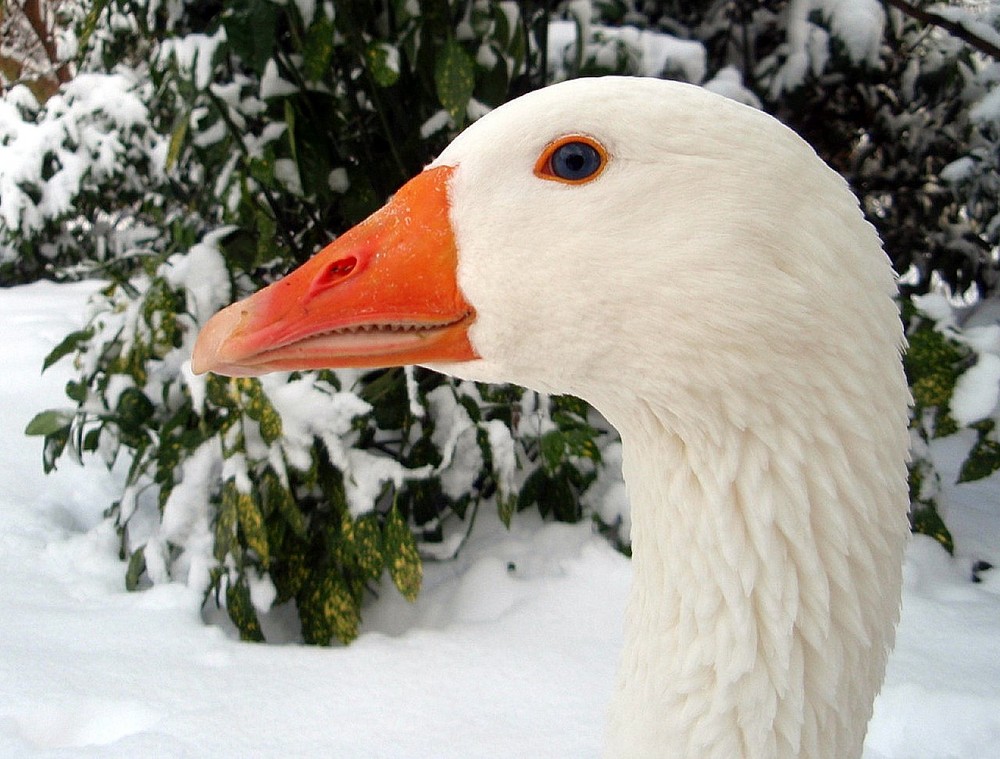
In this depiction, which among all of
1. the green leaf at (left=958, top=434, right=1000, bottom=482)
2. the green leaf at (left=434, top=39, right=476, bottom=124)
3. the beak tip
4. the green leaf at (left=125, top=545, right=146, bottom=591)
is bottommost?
the green leaf at (left=125, top=545, right=146, bottom=591)

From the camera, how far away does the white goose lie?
69 centimetres

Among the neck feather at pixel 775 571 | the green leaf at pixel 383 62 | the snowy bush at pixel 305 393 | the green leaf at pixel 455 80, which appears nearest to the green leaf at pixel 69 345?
the snowy bush at pixel 305 393

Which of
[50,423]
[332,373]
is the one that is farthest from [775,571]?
[50,423]

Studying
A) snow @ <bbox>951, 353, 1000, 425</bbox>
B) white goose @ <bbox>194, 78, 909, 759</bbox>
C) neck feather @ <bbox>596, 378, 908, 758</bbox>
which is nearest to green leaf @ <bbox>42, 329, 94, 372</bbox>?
white goose @ <bbox>194, 78, 909, 759</bbox>

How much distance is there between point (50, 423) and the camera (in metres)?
1.98

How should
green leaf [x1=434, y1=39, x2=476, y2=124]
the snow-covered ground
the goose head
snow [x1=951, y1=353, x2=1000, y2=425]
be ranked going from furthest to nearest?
green leaf [x1=434, y1=39, x2=476, y2=124]
snow [x1=951, y1=353, x2=1000, y2=425]
the snow-covered ground
the goose head

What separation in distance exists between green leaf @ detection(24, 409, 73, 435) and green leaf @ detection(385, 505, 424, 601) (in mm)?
896

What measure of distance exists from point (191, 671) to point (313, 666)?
9.3 inches

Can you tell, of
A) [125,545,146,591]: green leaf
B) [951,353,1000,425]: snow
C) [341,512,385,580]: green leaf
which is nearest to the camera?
[951,353,1000,425]: snow

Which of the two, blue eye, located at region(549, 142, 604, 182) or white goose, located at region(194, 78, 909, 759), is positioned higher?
blue eye, located at region(549, 142, 604, 182)

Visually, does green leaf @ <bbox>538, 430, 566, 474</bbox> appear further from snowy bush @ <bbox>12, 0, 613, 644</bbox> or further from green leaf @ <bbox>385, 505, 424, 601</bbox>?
green leaf @ <bbox>385, 505, 424, 601</bbox>

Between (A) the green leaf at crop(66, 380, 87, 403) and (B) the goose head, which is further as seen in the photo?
(A) the green leaf at crop(66, 380, 87, 403)

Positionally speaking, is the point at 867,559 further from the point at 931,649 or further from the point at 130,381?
the point at 130,381

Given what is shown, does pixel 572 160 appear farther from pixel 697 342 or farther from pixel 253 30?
pixel 253 30
